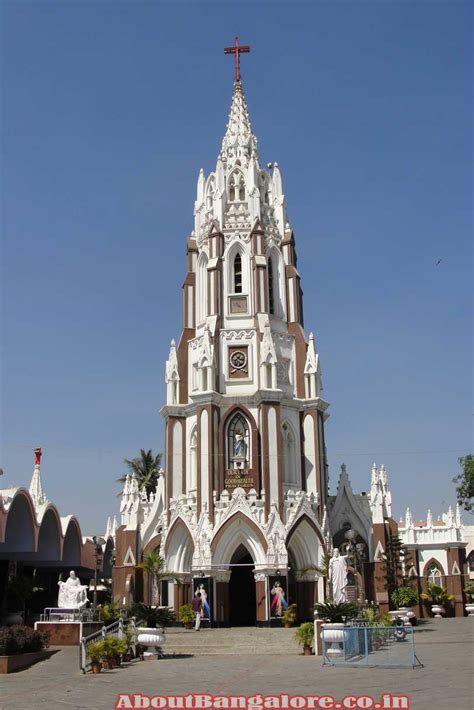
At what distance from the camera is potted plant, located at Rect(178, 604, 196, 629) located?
37938 mm

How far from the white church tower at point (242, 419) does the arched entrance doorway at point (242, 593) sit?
63mm

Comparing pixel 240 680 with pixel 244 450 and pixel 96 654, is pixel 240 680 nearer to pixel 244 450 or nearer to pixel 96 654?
pixel 96 654

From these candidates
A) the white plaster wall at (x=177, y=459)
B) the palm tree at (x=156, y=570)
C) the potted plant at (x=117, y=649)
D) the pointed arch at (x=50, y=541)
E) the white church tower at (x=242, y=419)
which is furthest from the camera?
the pointed arch at (x=50, y=541)

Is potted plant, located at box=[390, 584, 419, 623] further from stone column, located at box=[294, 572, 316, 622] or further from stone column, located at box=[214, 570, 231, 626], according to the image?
stone column, located at box=[214, 570, 231, 626]

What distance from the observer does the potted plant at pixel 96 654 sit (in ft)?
69.4

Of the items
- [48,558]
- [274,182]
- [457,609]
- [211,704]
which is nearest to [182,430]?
[48,558]

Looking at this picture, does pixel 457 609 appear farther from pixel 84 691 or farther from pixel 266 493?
pixel 84 691

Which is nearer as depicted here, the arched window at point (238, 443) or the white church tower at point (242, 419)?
the white church tower at point (242, 419)

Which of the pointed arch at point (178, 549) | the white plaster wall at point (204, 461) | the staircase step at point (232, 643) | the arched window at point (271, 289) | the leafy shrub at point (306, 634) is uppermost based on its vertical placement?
the arched window at point (271, 289)

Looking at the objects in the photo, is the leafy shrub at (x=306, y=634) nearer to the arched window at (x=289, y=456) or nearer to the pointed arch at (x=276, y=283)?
the arched window at (x=289, y=456)

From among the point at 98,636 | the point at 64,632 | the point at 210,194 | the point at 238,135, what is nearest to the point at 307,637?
the point at 98,636

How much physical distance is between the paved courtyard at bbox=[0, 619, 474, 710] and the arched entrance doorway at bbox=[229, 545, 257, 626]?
17167mm

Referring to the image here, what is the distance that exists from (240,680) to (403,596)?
28743mm

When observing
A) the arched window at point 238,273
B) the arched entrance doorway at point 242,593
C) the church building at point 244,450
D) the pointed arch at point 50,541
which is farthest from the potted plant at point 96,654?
the arched window at point 238,273
